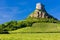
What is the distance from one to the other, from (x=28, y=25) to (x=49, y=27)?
15.3 metres

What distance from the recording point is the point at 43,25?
175 meters

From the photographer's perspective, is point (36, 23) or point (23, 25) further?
point (36, 23)

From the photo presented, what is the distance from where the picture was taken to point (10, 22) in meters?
188

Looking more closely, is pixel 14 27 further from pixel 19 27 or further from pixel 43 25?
pixel 43 25

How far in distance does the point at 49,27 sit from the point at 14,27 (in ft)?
83.4

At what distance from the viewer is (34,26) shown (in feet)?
559

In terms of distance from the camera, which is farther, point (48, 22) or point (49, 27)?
point (48, 22)

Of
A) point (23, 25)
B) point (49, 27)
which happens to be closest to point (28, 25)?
point (23, 25)

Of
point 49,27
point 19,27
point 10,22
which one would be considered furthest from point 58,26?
point 10,22

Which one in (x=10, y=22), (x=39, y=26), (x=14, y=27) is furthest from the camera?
(x=10, y=22)

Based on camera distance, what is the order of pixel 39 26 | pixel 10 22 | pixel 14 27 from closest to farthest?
1. pixel 14 27
2. pixel 39 26
3. pixel 10 22

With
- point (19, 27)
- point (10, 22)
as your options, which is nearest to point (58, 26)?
point (19, 27)

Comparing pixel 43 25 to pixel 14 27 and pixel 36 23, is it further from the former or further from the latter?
pixel 14 27

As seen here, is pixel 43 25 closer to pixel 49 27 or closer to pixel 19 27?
pixel 49 27
